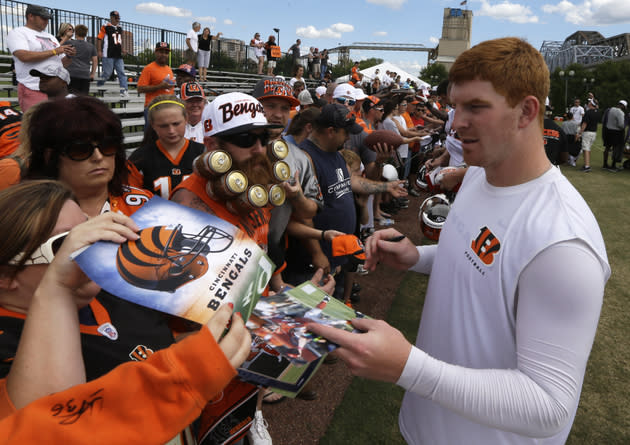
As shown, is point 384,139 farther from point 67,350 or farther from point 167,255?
point 67,350

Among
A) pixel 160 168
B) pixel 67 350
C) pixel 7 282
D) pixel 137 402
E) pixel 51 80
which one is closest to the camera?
pixel 137 402

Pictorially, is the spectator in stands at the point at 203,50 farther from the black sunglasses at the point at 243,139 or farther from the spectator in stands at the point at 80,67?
the black sunglasses at the point at 243,139

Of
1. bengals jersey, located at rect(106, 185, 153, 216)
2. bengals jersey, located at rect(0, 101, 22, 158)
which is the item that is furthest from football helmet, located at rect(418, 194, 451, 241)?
bengals jersey, located at rect(0, 101, 22, 158)

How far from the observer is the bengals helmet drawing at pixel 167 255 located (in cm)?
111

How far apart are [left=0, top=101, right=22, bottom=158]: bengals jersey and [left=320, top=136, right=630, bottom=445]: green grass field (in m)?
3.47

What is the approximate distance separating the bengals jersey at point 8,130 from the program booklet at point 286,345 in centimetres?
313

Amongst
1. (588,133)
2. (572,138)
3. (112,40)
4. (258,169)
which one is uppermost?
(112,40)

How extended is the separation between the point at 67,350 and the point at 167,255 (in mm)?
370

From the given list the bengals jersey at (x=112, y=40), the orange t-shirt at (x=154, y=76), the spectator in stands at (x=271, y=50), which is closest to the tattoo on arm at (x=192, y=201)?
the orange t-shirt at (x=154, y=76)

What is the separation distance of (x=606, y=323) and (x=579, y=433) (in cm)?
231

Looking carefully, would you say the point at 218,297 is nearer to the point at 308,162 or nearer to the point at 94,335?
the point at 94,335

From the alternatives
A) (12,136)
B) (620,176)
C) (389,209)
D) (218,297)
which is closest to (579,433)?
(218,297)

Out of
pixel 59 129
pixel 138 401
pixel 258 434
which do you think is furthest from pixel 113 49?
pixel 138 401

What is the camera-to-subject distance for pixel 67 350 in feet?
3.76
